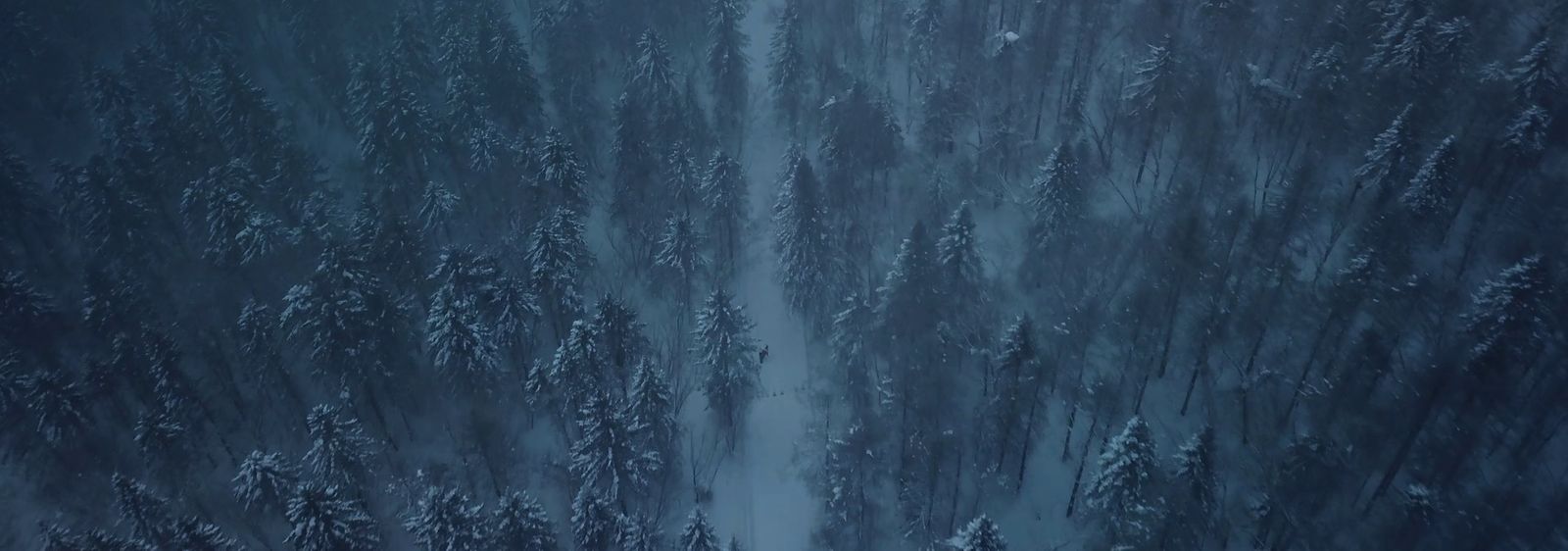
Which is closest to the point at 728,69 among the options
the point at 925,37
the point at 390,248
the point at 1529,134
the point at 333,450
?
the point at 925,37

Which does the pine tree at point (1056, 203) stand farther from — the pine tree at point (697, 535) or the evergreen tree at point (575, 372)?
the evergreen tree at point (575, 372)

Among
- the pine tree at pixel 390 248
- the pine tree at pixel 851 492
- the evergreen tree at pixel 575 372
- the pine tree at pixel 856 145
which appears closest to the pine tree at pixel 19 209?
the pine tree at pixel 390 248

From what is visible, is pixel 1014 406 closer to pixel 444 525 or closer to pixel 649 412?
pixel 649 412

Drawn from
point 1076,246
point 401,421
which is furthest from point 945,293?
point 401,421

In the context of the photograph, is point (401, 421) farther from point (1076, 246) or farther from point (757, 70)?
point (1076, 246)

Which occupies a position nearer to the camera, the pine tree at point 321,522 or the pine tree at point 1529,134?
the pine tree at point 321,522

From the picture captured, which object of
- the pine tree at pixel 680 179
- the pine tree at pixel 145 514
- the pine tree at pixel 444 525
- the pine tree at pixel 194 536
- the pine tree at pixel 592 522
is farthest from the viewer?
the pine tree at pixel 680 179
